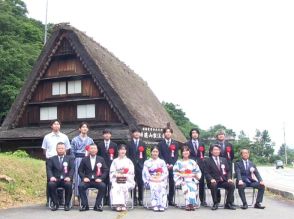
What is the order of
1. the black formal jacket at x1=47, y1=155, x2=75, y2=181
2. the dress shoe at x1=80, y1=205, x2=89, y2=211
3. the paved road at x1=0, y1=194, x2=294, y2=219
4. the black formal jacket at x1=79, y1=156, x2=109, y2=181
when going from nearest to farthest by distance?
the paved road at x1=0, y1=194, x2=294, y2=219
the dress shoe at x1=80, y1=205, x2=89, y2=211
the black formal jacket at x1=47, y1=155, x2=75, y2=181
the black formal jacket at x1=79, y1=156, x2=109, y2=181

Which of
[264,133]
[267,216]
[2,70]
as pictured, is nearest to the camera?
[267,216]

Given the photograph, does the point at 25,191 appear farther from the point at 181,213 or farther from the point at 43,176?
the point at 181,213

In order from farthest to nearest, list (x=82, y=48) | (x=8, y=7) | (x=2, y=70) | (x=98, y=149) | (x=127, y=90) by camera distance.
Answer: (x=8, y=7) → (x=2, y=70) → (x=127, y=90) → (x=82, y=48) → (x=98, y=149)

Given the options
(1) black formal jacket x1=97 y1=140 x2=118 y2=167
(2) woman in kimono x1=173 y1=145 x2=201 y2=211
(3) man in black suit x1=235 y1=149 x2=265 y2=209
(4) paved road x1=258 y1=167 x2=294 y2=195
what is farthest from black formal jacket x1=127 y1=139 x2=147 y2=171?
(4) paved road x1=258 y1=167 x2=294 y2=195

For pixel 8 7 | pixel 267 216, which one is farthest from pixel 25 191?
pixel 8 7

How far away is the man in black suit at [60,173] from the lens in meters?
7.66

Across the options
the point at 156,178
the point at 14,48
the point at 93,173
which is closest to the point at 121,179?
the point at 93,173

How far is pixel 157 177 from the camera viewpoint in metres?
8.23

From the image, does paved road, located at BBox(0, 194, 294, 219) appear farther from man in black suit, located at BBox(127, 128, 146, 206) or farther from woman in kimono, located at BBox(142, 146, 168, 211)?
man in black suit, located at BBox(127, 128, 146, 206)

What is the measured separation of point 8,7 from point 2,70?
858 centimetres

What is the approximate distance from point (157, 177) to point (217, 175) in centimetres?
126

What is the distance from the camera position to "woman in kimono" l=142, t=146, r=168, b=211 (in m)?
7.96

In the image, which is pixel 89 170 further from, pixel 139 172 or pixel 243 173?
pixel 243 173

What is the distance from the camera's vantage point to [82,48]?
63.6ft
